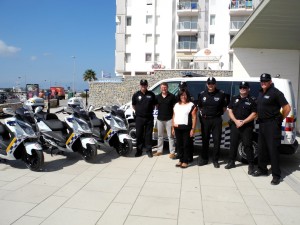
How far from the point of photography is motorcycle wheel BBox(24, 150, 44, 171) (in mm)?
5755

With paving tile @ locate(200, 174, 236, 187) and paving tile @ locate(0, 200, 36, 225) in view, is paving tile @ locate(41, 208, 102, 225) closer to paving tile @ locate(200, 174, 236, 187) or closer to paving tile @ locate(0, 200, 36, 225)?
paving tile @ locate(0, 200, 36, 225)

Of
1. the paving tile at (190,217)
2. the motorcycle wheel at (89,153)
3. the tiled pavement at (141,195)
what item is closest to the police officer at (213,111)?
the tiled pavement at (141,195)

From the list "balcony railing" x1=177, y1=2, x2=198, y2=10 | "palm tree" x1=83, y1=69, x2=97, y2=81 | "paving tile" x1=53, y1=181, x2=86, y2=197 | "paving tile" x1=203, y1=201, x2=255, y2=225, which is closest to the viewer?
"paving tile" x1=203, y1=201, x2=255, y2=225

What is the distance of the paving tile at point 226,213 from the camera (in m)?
3.96

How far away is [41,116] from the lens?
682cm

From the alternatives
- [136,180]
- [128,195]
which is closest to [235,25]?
[136,180]

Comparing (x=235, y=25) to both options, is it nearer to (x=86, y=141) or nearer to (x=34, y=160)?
(x=86, y=141)

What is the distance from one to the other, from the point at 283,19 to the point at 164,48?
33.3 metres

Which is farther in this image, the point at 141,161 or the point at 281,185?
the point at 141,161

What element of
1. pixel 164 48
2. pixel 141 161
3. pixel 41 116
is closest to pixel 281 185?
pixel 141 161

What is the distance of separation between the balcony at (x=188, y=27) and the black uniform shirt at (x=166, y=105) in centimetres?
3411

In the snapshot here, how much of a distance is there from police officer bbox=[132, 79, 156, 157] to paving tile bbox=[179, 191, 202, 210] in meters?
2.53

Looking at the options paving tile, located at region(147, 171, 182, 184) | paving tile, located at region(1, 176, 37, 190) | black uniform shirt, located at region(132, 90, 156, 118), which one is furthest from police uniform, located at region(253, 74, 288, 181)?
paving tile, located at region(1, 176, 37, 190)

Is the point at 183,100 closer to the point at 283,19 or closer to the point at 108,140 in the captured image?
the point at 108,140
